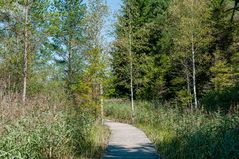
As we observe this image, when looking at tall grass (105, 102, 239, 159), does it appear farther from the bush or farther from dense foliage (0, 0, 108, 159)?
the bush

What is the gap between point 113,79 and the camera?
67.1 ft

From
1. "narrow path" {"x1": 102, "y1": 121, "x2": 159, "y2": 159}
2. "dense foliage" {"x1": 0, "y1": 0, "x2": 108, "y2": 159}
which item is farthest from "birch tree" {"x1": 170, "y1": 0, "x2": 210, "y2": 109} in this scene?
"narrow path" {"x1": 102, "y1": 121, "x2": 159, "y2": 159}

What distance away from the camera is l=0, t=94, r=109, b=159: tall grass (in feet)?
21.8

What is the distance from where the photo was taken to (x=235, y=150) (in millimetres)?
6457

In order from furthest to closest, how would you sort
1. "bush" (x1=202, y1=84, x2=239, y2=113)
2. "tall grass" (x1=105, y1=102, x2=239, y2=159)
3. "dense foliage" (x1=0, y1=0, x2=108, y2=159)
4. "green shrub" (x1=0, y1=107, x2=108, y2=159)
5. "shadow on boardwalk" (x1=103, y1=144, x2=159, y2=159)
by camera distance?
"bush" (x1=202, y1=84, x2=239, y2=113) < "shadow on boardwalk" (x1=103, y1=144, x2=159, y2=159) < "dense foliage" (x1=0, y1=0, x2=108, y2=159) < "tall grass" (x1=105, y1=102, x2=239, y2=159) < "green shrub" (x1=0, y1=107, x2=108, y2=159)

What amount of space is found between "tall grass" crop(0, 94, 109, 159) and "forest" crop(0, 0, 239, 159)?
0.02 m

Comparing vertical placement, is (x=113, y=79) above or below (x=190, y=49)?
below

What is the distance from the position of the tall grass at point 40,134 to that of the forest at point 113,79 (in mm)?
24

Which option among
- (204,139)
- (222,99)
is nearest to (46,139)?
(204,139)

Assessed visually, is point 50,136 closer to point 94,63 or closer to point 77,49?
point 94,63

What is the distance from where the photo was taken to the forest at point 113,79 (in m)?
8.02

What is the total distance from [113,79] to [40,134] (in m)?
12.7

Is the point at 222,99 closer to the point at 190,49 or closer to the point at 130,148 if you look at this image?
the point at 190,49

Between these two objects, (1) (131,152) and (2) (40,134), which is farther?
(1) (131,152)
